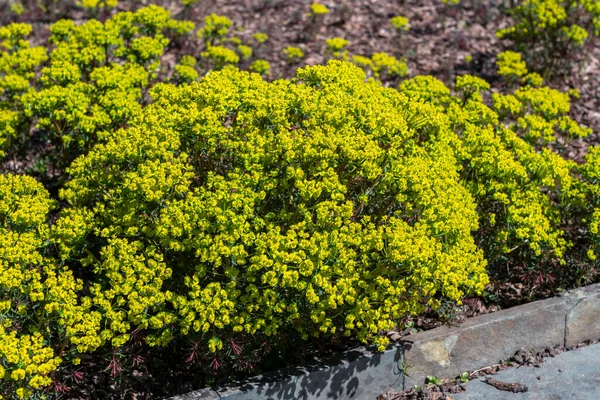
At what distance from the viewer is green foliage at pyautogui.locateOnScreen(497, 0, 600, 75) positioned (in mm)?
7848

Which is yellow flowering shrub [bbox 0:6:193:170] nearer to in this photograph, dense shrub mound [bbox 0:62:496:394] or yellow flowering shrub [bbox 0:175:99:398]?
dense shrub mound [bbox 0:62:496:394]

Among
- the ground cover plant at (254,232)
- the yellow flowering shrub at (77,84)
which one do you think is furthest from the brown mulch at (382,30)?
the ground cover plant at (254,232)

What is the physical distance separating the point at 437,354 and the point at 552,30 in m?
4.30

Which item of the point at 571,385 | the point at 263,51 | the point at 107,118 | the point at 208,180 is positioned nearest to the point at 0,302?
the point at 208,180

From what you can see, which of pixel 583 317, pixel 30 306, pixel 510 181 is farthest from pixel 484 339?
pixel 30 306

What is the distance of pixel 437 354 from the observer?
521 cm

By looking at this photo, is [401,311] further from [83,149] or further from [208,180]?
[83,149]

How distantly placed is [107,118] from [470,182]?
2.56 meters

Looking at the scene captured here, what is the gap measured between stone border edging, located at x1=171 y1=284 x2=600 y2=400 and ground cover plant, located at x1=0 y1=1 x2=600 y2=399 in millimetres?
145

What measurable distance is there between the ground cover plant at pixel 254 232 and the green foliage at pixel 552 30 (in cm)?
269

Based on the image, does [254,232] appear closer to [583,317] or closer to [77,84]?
[77,84]

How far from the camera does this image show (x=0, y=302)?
4.33 m

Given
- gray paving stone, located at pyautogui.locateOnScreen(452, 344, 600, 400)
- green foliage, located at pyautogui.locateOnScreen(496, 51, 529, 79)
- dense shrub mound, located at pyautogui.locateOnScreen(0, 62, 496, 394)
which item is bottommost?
gray paving stone, located at pyautogui.locateOnScreen(452, 344, 600, 400)

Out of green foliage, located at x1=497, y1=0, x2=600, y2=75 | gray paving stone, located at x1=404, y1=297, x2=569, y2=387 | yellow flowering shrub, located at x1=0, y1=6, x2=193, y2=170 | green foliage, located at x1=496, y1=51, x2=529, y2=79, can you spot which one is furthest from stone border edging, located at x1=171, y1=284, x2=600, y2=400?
green foliage, located at x1=497, y1=0, x2=600, y2=75
